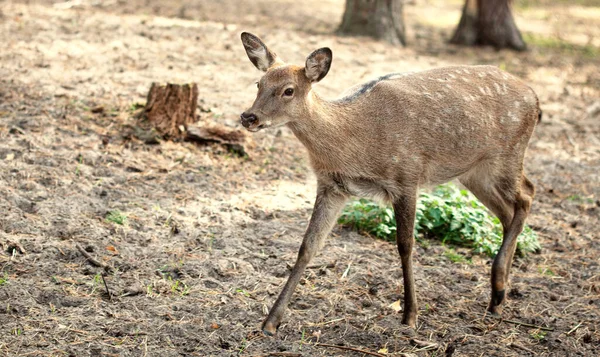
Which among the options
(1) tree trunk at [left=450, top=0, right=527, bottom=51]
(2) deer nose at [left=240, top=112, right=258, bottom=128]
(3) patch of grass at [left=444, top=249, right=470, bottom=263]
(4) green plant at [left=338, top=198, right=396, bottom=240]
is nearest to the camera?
(2) deer nose at [left=240, top=112, right=258, bottom=128]

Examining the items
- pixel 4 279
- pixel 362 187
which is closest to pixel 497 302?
pixel 362 187

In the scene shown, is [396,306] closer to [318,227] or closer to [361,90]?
[318,227]

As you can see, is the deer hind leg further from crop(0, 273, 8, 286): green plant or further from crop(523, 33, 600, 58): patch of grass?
crop(523, 33, 600, 58): patch of grass

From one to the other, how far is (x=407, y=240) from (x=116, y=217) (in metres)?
2.27

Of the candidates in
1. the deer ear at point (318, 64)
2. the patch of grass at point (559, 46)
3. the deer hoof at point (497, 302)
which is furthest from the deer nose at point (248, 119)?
the patch of grass at point (559, 46)

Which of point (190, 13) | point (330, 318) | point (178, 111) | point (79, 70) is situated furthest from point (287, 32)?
point (330, 318)

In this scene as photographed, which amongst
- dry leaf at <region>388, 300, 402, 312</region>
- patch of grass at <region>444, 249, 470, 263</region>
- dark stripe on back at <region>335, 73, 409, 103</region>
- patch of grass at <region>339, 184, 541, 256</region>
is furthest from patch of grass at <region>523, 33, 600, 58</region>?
dry leaf at <region>388, 300, 402, 312</region>

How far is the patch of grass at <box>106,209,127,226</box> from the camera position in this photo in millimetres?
6005

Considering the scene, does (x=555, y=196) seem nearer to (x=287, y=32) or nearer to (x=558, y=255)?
(x=558, y=255)

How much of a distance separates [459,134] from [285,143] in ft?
9.63

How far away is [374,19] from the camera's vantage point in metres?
12.4

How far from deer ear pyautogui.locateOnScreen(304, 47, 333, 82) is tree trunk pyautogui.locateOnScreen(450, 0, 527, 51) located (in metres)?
9.15

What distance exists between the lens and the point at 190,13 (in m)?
12.7

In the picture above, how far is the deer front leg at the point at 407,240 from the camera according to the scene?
525cm
